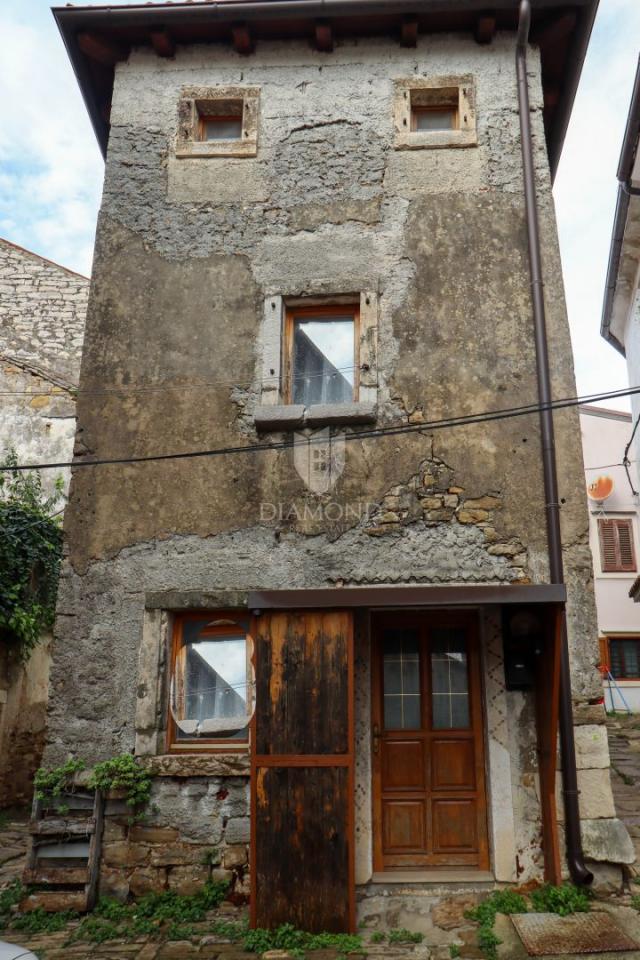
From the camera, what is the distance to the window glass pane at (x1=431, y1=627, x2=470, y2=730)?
5.96 metres

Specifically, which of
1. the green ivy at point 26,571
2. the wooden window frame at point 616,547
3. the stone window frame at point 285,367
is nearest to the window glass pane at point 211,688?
the stone window frame at point 285,367

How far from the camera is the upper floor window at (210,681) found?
591cm

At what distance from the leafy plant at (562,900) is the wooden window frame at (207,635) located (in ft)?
7.88

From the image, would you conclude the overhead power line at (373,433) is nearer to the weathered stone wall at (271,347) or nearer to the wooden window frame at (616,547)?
the weathered stone wall at (271,347)

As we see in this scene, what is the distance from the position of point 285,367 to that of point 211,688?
287 centimetres

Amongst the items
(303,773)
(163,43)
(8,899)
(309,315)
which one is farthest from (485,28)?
(8,899)

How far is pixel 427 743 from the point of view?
590 cm

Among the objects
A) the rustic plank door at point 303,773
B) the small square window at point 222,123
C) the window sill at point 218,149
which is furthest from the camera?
the small square window at point 222,123

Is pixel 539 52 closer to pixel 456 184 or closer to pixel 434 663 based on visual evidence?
pixel 456 184

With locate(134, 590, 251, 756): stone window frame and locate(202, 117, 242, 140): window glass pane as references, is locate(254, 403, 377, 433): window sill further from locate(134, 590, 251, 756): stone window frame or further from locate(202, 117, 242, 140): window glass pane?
locate(202, 117, 242, 140): window glass pane

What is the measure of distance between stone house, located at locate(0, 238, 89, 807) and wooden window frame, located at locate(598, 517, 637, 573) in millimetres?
13271

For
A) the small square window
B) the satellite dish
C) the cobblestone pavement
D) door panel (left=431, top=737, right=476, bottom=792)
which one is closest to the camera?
door panel (left=431, top=737, right=476, bottom=792)

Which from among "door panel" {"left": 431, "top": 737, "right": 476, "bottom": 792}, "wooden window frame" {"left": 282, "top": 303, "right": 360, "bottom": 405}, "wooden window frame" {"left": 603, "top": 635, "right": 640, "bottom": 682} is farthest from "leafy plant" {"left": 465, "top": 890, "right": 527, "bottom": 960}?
"wooden window frame" {"left": 603, "top": 635, "right": 640, "bottom": 682}

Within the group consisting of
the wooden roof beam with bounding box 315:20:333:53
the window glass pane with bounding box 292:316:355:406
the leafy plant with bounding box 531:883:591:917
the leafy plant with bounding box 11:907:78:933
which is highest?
the wooden roof beam with bounding box 315:20:333:53
